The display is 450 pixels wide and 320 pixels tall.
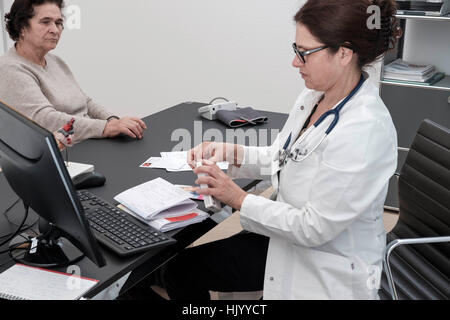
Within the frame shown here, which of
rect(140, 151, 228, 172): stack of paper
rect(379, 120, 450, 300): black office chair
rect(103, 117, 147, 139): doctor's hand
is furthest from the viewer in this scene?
rect(103, 117, 147, 139): doctor's hand

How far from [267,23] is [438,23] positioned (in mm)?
1131

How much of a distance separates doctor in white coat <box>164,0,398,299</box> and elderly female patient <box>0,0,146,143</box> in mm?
874

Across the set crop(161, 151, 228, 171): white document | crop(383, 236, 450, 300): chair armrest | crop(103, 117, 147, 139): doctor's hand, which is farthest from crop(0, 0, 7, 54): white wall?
crop(383, 236, 450, 300): chair armrest

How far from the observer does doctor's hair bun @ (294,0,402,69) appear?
1439mm

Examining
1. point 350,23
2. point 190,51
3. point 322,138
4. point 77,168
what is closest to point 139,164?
point 77,168

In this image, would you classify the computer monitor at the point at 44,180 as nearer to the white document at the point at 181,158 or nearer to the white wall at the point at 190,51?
the white document at the point at 181,158

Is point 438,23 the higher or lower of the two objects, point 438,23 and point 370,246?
the higher

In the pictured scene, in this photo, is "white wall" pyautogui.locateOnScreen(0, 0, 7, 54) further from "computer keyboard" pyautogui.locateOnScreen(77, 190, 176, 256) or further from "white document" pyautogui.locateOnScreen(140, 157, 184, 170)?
"computer keyboard" pyautogui.locateOnScreen(77, 190, 176, 256)

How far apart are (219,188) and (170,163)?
19.8 inches

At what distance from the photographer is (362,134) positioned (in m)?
1.42

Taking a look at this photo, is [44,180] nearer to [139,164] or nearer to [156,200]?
[156,200]

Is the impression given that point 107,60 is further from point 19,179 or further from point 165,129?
point 19,179

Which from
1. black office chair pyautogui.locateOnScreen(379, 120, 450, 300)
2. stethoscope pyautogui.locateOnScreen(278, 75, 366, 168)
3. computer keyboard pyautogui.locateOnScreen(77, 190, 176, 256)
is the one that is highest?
stethoscope pyautogui.locateOnScreen(278, 75, 366, 168)
